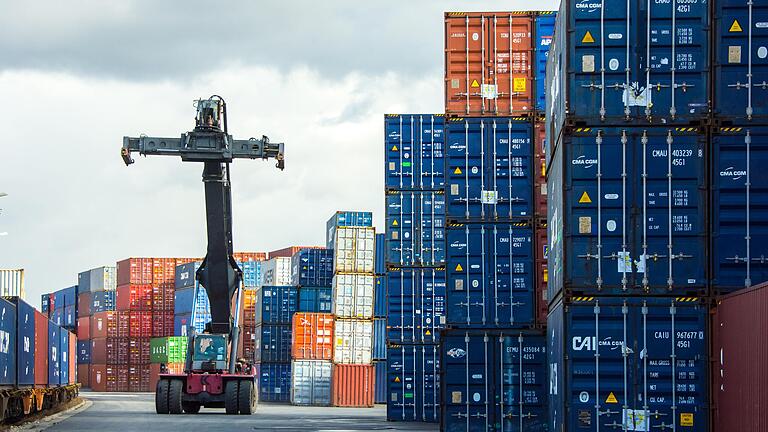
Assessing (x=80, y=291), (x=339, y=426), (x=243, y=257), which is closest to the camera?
(x=339, y=426)

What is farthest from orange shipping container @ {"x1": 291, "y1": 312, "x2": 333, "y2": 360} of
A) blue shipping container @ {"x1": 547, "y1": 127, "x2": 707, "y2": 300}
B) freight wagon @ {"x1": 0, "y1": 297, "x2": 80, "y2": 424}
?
blue shipping container @ {"x1": 547, "y1": 127, "x2": 707, "y2": 300}

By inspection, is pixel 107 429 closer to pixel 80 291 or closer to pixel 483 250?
pixel 483 250

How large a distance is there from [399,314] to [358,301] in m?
18.5

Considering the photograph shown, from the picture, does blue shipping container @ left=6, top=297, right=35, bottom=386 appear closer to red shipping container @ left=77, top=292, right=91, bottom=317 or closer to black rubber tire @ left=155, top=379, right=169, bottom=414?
black rubber tire @ left=155, top=379, right=169, bottom=414

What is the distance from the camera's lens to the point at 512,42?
30.3 m

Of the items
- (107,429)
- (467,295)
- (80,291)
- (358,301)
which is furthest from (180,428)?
(80,291)

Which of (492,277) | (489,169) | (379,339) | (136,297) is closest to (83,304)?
(136,297)

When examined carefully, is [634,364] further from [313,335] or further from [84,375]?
[84,375]

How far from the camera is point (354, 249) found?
60750 millimetres

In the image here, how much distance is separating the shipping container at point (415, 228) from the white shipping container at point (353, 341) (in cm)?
1768

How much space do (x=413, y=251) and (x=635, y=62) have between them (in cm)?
2207

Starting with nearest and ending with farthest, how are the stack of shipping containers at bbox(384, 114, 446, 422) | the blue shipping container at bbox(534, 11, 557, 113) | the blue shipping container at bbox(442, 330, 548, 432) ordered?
the blue shipping container at bbox(442, 330, 548, 432) < the blue shipping container at bbox(534, 11, 557, 113) < the stack of shipping containers at bbox(384, 114, 446, 422)

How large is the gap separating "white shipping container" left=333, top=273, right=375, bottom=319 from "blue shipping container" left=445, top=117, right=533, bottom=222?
31117mm

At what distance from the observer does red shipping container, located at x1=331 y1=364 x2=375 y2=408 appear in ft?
200
